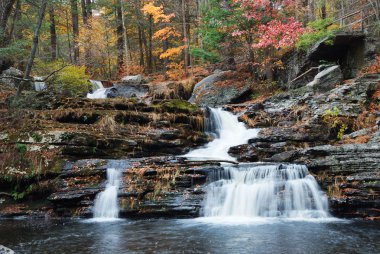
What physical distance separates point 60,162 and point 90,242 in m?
4.37

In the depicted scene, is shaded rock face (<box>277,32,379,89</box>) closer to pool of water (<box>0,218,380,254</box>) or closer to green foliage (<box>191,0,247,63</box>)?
green foliage (<box>191,0,247,63</box>)

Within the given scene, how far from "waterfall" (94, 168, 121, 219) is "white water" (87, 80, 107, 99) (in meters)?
10.7

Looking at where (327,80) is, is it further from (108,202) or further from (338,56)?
(108,202)

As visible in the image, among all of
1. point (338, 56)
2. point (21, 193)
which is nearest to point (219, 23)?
point (338, 56)

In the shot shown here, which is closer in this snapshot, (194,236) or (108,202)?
(194,236)

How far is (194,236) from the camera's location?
23.3 feet

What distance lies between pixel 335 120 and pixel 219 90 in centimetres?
812

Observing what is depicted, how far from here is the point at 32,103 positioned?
13461mm

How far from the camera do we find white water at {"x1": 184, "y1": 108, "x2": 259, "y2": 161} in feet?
41.5

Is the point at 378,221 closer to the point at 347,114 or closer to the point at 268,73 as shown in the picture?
the point at 347,114

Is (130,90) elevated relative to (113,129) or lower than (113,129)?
elevated

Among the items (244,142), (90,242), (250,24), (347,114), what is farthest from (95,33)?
(90,242)

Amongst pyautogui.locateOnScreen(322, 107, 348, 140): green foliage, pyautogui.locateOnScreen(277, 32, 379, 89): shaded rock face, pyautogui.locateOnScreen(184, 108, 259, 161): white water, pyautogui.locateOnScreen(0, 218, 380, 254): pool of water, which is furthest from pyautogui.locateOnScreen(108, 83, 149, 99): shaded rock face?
pyautogui.locateOnScreen(0, 218, 380, 254): pool of water

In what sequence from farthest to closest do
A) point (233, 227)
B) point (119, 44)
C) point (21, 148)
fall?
point (119, 44) < point (21, 148) < point (233, 227)
